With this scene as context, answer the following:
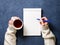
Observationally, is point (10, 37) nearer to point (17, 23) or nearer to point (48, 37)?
point (17, 23)

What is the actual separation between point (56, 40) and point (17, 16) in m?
0.44

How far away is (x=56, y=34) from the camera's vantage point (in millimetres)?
1562

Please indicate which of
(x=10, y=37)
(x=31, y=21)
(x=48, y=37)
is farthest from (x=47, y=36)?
(x=10, y=37)

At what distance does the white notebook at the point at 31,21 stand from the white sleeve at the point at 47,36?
89 millimetres

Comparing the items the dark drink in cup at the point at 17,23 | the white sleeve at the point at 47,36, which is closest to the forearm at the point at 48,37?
the white sleeve at the point at 47,36

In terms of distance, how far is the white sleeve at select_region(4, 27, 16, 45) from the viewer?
4.67 feet

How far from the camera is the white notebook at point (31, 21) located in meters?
1.51

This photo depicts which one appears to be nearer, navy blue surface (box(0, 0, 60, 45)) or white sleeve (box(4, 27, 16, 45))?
white sleeve (box(4, 27, 16, 45))

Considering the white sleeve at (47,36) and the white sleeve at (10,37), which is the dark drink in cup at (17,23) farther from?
Answer: the white sleeve at (47,36)

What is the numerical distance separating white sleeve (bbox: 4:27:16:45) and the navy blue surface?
0.31 feet

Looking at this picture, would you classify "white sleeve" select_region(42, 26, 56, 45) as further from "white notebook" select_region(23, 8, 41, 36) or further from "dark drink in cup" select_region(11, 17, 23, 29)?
"dark drink in cup" select_region(11, 17, 23, 29)

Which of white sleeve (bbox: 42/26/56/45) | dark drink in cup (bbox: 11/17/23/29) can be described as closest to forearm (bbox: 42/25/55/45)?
white sleeve (bbox: 42/26/56/45)

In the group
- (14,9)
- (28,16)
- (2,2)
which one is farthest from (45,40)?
(2,2)

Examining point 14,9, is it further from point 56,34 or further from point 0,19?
point 56,34
